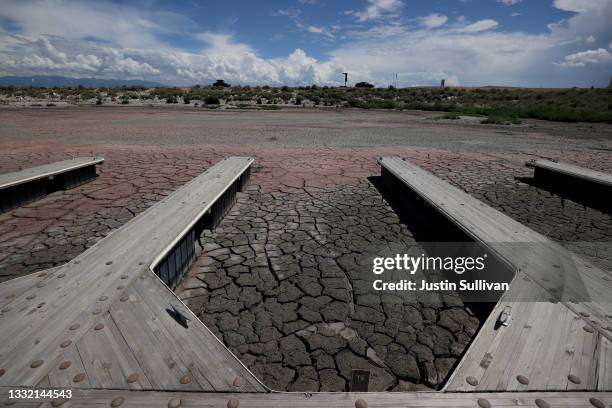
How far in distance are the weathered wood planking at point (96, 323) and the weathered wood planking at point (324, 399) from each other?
4 cm

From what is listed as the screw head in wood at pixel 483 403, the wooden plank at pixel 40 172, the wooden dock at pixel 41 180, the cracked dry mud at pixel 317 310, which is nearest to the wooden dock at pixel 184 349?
the screw head in wood at pixel 483 403

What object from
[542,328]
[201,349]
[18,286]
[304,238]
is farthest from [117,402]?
[304,238]

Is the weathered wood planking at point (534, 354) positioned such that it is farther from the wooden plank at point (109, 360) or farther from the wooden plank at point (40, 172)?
the wooden plank at point (40, 172)

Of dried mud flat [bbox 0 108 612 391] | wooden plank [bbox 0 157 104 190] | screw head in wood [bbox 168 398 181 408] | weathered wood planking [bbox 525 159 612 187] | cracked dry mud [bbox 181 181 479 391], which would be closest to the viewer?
screw head in wood [bbox 168 398 181 408]

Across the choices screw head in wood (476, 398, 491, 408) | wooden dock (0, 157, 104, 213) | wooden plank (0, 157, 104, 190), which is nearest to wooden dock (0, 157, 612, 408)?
screw head in wood (476, 398, 491, 408)

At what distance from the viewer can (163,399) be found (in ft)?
3.55

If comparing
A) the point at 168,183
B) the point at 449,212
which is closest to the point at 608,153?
the point at 449,212

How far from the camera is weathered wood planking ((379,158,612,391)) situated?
121cm

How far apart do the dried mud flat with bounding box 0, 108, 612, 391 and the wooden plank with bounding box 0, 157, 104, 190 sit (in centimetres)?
34

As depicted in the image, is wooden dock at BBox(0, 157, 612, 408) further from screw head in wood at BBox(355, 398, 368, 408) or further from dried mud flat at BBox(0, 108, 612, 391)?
dried mud flat at BBox(0, 108, 612, 391)

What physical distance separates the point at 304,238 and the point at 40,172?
10.9 ft

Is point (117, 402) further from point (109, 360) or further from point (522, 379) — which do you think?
point (522, 379)

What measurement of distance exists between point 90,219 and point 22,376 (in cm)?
281

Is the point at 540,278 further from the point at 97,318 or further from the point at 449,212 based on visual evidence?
Result: the point at 97,318
